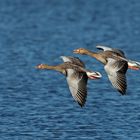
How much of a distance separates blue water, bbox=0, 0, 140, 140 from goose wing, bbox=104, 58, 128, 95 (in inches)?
132

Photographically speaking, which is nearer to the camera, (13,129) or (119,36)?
(13,129)

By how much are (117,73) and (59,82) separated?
13.6 meters

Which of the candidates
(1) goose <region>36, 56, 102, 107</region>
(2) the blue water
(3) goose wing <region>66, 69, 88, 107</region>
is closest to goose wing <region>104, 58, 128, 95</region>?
(1) goose <region>36, 56, 102, 107</region>

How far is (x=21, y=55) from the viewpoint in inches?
1967

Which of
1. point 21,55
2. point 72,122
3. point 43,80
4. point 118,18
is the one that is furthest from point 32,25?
point 72,122

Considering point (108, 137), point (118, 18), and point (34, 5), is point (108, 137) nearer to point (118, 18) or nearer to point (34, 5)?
point (118, 18)

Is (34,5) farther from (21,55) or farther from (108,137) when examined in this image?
(108,137)

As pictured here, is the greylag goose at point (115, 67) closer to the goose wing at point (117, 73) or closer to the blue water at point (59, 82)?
the goose wing at point (117, 73)

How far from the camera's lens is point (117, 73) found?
29.5 m

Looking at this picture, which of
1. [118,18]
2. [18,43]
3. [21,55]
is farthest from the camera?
[118,18]

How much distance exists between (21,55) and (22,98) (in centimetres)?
1111

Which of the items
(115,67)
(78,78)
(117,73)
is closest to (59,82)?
(115,67)

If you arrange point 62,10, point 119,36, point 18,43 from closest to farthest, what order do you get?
point 18,43 < point 119,36 < point 62,10

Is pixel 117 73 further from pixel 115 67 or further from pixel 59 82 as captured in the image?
pixel 59 82
